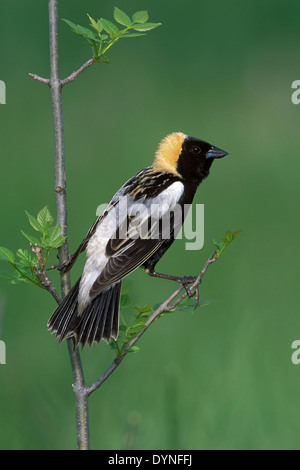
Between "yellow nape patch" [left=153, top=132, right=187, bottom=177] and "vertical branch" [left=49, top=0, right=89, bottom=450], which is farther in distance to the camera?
"yellow nape patch" [left=153, top=132, right=187, bottom=177]

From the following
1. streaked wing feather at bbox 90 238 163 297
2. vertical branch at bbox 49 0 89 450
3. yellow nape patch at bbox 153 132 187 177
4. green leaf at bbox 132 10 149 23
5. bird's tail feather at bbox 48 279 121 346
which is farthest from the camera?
yellow nape patch at bbox 153 132 187 177

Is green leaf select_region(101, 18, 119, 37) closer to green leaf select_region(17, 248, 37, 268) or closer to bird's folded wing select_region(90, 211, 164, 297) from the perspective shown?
green leaf select_region(17, 248, 37, 268)

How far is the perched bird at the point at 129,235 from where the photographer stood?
5.92 ft

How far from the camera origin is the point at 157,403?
2.73m

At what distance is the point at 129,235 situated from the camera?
206 centimetres

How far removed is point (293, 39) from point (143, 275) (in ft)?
13.1

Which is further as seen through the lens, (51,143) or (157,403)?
(51,143)

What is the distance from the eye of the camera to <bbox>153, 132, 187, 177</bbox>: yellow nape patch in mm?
2305

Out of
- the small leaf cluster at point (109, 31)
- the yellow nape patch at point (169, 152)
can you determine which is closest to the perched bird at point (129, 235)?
the yellow nape patch at point (169, 152)

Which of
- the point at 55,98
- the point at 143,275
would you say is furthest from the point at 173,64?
the point at 55,98

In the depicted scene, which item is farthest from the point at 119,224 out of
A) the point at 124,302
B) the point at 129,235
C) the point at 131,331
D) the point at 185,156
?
the point at 131,331

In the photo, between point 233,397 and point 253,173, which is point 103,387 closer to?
point 233,397

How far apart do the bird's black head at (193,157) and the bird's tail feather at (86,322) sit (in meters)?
0.58

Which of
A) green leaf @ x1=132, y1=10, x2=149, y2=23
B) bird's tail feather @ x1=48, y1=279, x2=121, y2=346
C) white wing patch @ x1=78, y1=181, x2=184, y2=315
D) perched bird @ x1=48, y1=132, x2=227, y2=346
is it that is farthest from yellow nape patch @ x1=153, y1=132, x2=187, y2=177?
green leaf @ x1=132, y1=10, x2=149, y2=23
